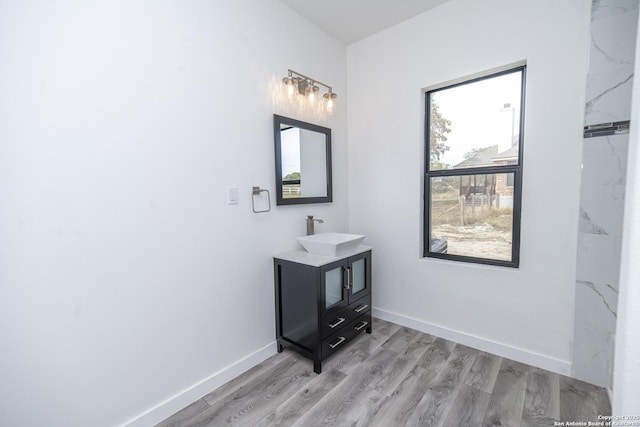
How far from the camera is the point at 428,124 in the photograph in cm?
253

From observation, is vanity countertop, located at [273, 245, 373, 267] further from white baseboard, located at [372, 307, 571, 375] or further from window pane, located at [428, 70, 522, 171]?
window pane, located at [428, 70, 522, 171]

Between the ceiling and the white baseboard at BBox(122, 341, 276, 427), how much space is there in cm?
272

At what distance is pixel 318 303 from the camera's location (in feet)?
6.31

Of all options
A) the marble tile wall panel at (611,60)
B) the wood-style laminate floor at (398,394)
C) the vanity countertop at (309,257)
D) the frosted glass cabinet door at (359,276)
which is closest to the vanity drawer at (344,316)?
the frosted glass cabinet door at (359,276)

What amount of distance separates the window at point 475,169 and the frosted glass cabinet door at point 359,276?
2.07ft

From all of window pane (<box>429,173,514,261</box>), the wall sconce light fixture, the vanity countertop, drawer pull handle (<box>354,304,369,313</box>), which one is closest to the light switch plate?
the vanity countertop

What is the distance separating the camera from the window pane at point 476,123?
211 centimetres

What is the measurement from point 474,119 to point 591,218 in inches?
41.6

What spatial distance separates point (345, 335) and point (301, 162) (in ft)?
4.77

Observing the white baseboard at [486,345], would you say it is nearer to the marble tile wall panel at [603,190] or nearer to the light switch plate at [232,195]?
the marble tile wall panel at [603,190]

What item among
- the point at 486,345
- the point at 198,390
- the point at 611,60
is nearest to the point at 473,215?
the point at 486,345

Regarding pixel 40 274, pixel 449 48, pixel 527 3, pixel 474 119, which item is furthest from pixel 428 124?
pixel 40 274

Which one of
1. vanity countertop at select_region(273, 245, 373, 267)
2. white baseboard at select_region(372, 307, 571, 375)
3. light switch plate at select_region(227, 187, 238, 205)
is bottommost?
white baseboard at select_region(372, 307, 571, 375)

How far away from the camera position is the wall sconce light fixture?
2.23 metres
